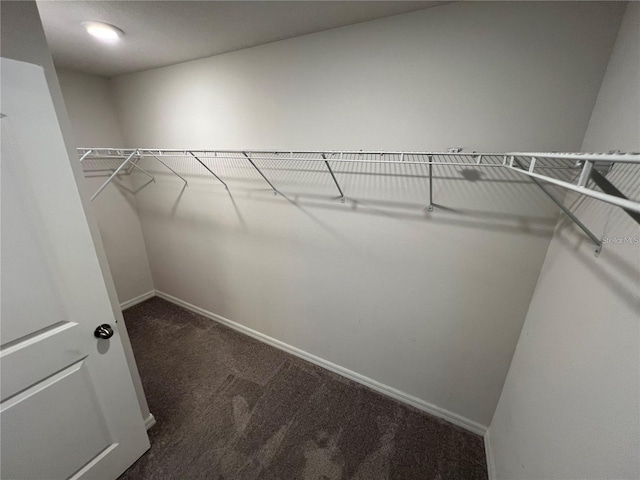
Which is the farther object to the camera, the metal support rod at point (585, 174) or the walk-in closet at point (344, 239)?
the walk-in closet at point (344, 239)

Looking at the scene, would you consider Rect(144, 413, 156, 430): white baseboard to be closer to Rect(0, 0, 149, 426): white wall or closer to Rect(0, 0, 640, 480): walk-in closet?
Rect(0, 0, 640, 480): walk-in closet

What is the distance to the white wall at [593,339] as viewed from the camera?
2.14 feet

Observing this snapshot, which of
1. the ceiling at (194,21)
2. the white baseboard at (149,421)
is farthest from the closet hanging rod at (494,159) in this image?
the white baseboard at (149,421)

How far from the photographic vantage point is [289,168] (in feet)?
5.70

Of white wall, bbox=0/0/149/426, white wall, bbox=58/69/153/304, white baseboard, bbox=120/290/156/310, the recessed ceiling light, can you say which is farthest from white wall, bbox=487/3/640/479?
white baseboard, bbox=120/290/156/310

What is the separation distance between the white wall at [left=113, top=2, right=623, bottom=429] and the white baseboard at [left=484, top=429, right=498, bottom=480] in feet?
0.25

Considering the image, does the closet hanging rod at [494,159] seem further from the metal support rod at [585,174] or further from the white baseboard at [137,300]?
the white baseboard at [137,300]

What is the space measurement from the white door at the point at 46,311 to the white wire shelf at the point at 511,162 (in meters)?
0.53

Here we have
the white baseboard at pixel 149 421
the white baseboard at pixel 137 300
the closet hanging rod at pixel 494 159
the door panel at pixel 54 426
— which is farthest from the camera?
the white baseboard at pixel 137 300

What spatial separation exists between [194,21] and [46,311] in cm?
153

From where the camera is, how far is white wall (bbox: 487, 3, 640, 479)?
653 millimetres

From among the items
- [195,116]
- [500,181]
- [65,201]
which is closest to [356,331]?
[500,181]

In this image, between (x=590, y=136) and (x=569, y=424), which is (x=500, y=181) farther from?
(x=569, y=424)

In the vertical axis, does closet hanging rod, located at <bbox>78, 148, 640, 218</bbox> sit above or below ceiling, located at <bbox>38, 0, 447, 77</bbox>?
below
